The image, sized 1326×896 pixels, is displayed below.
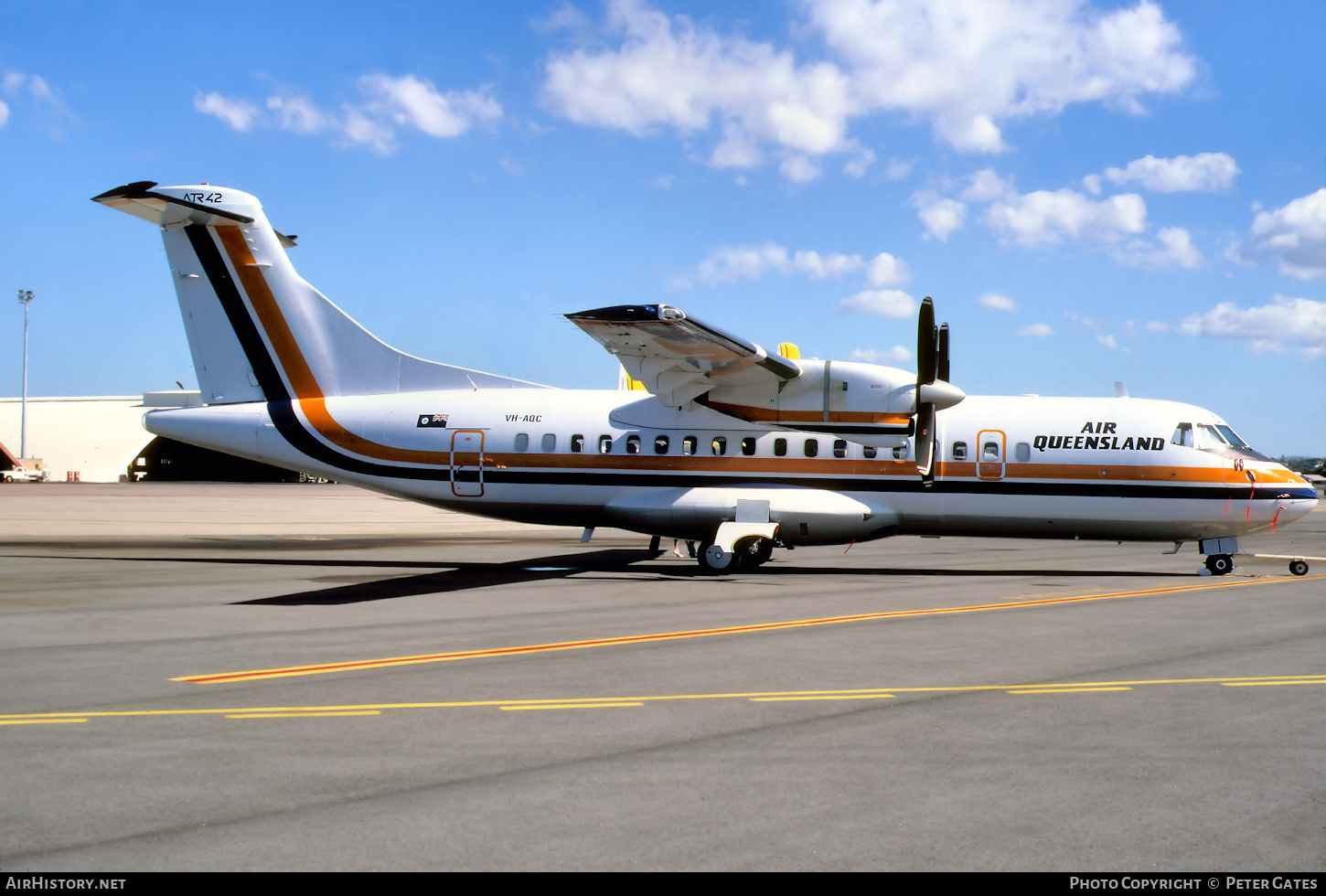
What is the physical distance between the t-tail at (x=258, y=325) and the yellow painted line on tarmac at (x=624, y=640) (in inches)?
440

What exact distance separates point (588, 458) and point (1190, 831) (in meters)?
16.1

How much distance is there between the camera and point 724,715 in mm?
7852

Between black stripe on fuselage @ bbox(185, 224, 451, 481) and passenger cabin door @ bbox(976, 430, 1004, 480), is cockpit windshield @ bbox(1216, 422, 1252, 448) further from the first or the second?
black stripe on fuselage @ bbox(185, 224, 451, 481)

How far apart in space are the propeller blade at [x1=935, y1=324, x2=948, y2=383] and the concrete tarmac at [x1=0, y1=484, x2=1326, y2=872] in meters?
4.15

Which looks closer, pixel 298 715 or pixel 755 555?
pixel 298 715

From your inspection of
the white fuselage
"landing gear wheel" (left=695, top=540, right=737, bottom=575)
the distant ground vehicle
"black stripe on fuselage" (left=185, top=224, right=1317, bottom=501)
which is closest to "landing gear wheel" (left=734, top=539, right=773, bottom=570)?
"landing gear wheel" (left=695, top=540, right=737, bottom=575)

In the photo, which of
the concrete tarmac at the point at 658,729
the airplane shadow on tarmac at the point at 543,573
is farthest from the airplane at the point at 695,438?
the concrete tarmac at the point at 658,729

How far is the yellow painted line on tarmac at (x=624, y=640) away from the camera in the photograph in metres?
9.49

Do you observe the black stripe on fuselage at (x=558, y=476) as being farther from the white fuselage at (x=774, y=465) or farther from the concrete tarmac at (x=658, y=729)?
the concrete tarmac at (x=658, y=729)

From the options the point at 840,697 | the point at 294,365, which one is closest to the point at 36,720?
the point at 840,697

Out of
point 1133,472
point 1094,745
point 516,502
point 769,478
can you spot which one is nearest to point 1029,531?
point 1133,472

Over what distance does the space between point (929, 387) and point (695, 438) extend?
4958mm

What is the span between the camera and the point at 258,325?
21375mm

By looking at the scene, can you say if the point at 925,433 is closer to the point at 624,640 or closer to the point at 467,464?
the point at 624,640
